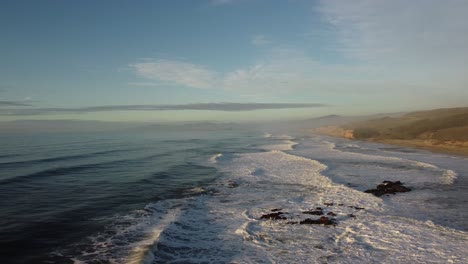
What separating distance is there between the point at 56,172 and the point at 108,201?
1429 centimetres

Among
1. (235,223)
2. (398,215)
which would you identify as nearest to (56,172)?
(235,223)

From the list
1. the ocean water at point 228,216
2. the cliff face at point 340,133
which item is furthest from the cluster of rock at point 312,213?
the cliff face at point 340,133

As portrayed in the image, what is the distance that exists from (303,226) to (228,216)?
4.05 meters

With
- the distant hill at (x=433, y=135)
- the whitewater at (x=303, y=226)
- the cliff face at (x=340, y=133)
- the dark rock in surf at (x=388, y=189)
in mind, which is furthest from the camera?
the cliff face at (x=340, y=133)

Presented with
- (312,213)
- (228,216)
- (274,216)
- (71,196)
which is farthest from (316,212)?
(71,196)

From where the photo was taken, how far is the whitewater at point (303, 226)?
1238 centimetres

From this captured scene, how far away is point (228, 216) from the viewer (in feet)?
58.6

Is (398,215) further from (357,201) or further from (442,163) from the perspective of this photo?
(442,163)

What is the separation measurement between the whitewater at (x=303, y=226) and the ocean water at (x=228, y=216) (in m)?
0.05

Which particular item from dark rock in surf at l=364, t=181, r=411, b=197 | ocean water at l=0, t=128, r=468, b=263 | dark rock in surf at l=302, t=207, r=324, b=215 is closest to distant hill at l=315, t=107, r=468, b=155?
ocean water at l=0, t=128, r=468, b=263

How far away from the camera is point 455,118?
69.2 metres

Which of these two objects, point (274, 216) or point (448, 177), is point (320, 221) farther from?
point (448, 177)

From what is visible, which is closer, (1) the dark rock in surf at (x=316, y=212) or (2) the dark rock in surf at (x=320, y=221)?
(2) the dark rock in surf at (x=320, y=221)

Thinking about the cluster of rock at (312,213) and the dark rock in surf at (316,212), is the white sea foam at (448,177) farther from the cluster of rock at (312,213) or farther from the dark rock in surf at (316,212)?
the dark rock in surf at (316,212)
